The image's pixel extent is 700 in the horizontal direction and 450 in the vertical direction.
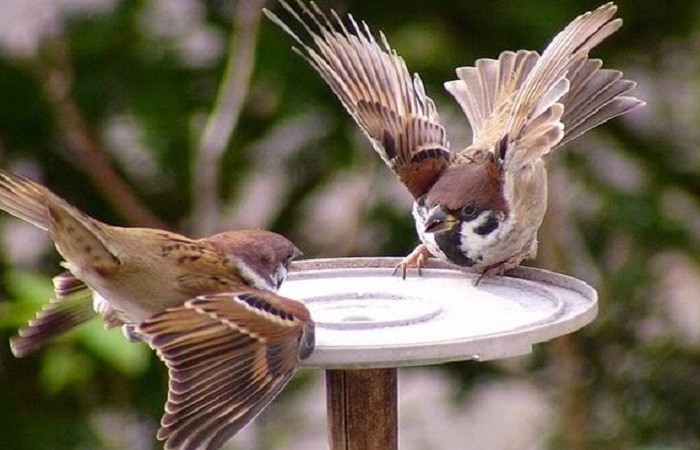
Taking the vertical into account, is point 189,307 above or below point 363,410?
above

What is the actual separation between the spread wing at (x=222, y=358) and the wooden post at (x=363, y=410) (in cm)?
31

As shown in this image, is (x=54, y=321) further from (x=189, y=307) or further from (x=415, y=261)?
(x=415, y=261)

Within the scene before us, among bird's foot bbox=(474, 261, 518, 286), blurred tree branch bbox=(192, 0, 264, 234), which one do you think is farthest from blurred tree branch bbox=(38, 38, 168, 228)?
bird's foot bbox=(474, 261, 518, 286)

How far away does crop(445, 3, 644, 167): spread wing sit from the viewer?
3.69 metres

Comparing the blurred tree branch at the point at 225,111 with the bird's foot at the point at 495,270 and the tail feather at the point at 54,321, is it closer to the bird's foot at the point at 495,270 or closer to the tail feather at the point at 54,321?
the bird's foot at the point at 495,270

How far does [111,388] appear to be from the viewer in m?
5.25

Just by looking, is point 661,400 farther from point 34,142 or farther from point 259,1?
point 34,142

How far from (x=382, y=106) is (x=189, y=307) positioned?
1.25 metres

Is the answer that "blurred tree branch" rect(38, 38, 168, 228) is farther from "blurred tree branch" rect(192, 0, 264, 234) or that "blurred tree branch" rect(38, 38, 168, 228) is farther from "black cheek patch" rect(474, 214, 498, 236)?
"black cheek patch" rect(474, 214, 498, 236)

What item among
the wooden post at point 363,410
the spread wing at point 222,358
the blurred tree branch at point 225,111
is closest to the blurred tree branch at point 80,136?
the blurred tree branch at point 225,111

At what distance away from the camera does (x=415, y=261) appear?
3.57 metres

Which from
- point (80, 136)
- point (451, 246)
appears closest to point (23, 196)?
point (451, 246)

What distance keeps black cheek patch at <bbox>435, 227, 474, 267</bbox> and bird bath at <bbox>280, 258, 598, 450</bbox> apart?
3 centimetres

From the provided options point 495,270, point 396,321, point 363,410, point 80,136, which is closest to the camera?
point 396,321
